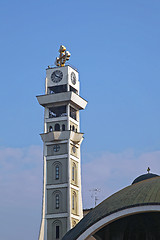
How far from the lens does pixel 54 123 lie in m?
68.1

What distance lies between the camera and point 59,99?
67.3 metres

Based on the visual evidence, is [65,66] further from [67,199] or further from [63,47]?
[67,199]

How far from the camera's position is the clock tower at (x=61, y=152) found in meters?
63.3

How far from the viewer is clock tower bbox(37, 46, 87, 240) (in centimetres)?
6331

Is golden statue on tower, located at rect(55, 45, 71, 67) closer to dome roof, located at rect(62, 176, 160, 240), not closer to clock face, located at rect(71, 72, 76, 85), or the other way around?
clock face, located at rect(71, 72, 76, 85)

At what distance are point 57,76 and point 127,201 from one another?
34831mm

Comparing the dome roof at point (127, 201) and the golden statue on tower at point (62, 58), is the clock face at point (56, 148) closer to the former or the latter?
the golden statue on tower at point (62, 58)

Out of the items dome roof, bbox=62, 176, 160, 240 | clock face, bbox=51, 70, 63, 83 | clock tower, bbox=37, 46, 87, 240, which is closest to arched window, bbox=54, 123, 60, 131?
clock tower, bbox=37, 46, 87, 240

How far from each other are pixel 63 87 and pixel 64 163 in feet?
36.7

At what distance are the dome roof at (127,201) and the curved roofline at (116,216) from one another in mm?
168

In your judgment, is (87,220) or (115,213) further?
(87,220)

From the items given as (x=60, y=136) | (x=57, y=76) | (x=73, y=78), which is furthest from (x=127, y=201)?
(x=73, y=78)

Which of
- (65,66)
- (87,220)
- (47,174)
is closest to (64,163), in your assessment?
(47,174)

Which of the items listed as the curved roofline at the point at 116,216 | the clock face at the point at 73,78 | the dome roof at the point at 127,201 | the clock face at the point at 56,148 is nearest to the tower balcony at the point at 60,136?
the clock face at the point at 56,148
